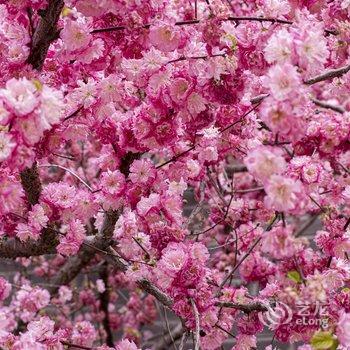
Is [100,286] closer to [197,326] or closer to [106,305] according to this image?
[106,305]

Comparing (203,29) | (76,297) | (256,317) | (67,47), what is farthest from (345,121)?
(76,297)

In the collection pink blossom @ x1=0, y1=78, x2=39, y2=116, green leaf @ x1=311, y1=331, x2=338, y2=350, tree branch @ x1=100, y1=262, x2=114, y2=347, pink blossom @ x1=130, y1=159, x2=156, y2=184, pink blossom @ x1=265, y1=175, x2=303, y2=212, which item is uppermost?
pink blossom @ x1=0, y1=78, x2=39, y2=116

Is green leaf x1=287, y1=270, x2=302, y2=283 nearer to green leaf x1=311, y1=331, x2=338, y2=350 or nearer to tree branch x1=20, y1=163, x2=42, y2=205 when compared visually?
green leaf x1=311, y1=331, x2=338, y2=350

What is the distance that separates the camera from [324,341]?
61.8 inches

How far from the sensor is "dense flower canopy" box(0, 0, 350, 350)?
157cm

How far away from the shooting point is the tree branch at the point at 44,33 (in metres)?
1.93

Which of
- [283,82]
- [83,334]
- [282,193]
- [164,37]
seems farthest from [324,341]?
[83,334]

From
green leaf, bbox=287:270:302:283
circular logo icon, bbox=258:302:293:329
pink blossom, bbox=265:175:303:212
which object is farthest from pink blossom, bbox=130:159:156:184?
pink blossom, bbox=265:175:303:212

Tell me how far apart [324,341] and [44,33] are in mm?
1235

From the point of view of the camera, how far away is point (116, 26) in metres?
1.99

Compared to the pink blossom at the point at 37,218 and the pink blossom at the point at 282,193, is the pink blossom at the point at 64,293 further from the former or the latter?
the pink blossom at the point at 282,193

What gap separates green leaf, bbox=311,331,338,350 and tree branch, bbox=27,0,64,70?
1203 millimetres

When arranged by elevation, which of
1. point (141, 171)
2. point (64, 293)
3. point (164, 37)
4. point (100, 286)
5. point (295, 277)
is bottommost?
point (100, 286)

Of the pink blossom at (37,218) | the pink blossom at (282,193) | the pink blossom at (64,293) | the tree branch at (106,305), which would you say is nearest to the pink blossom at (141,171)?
the pink blossom at (37,218)
